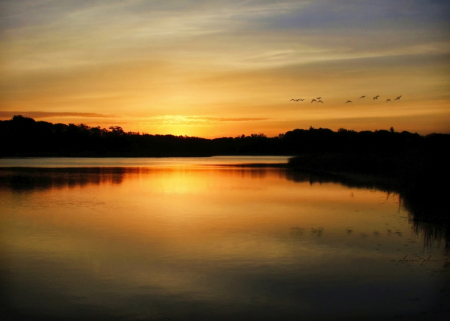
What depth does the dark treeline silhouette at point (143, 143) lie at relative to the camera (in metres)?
78.6

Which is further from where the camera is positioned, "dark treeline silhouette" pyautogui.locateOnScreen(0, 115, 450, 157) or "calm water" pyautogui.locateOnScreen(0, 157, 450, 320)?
"dark treeline silhouette" pyautogui.locateOnScreen(0, 115, 450, 157)

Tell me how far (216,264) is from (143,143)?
101923 millimetres

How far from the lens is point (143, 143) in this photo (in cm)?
10700

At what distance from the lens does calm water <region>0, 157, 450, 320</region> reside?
527cm

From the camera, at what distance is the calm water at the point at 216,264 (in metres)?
5.27

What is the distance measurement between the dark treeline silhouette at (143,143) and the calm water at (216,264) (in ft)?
190

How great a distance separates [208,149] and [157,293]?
109562mm

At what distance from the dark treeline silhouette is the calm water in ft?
190

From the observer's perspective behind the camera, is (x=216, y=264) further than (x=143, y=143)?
No

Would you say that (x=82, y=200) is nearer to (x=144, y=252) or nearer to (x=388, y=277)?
(x=144, y=252)

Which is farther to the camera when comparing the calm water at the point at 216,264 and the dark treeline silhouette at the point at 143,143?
the dark treeline silhouette at the point at 143,143

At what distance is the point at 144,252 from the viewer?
7.88m

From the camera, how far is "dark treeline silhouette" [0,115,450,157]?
78625 millimetres

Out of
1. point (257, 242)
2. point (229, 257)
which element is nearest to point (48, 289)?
point (229, 257)
